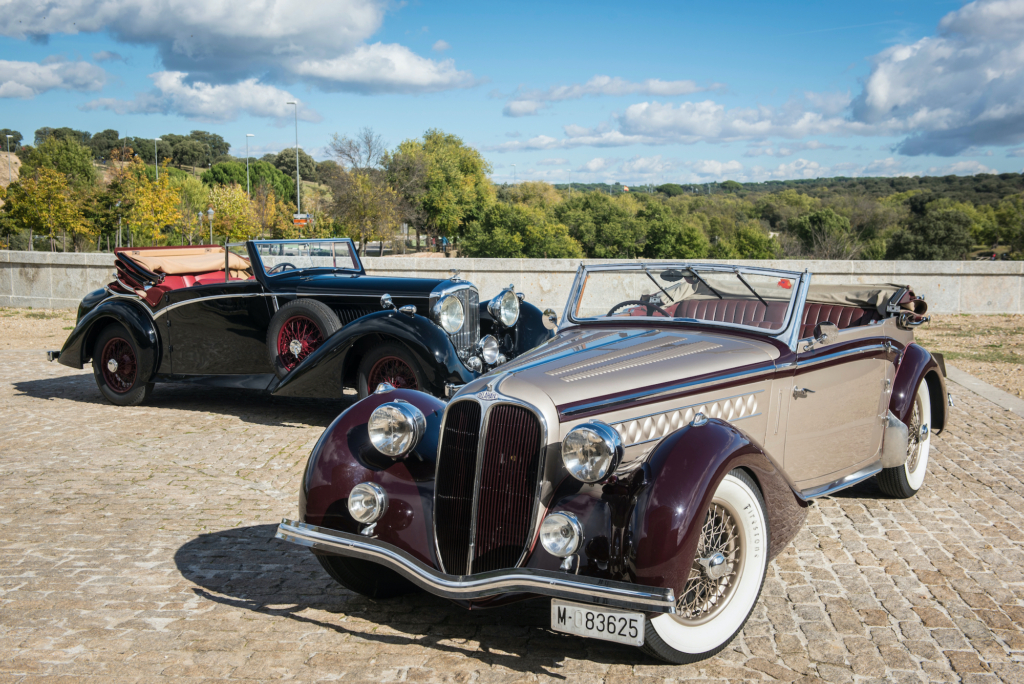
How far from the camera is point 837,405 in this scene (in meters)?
4.54

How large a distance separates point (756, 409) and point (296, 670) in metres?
2.46

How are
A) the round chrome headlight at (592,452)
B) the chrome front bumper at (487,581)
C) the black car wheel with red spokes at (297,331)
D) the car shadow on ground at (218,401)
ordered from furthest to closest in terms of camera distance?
the car shadow on ground at (218,401) < the black car wheel with red spokes at (297,331) < the round chrome headlight at (592,452) < the chrome front bumper at (487,581)

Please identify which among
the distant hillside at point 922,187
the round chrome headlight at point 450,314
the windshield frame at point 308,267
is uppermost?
the distant hillside at point 922,187

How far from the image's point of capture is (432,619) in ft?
12.0

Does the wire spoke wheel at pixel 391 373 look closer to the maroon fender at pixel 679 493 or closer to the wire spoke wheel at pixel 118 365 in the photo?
the wire spoke wheel at pixel 118 365

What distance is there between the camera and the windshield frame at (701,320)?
418cm

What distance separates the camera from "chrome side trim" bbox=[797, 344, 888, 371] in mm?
4177

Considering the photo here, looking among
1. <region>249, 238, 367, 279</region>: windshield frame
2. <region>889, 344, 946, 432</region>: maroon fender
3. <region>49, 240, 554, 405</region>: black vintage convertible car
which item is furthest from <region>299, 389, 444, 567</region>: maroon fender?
<region>249, 238, 367, 279</region>: windshield frame

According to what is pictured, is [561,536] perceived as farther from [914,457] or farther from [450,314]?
[450,314]

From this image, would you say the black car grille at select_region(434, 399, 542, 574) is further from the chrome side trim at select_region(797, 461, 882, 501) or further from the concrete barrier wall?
the concrete barrier wall

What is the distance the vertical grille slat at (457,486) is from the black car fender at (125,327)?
6.23m

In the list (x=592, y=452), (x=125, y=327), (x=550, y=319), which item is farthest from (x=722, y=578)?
(x=125, y=327)

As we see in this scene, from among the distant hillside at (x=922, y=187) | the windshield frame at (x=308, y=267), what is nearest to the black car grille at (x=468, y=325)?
the windshield frame at (x=308, y=267)

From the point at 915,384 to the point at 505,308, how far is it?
12.1ft
